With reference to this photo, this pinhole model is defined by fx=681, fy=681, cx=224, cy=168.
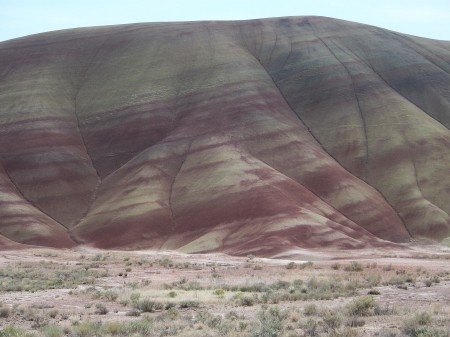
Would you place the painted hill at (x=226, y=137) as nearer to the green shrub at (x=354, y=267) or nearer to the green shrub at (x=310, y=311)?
the green shrub at (x=354, y=267)

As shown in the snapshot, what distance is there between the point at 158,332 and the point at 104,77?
9793 centimetres

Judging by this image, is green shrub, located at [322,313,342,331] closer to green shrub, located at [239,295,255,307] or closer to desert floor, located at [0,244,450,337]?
desert floor, located at [0,244,450,337]

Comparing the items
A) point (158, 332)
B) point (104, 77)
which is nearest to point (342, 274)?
point (158, 332)

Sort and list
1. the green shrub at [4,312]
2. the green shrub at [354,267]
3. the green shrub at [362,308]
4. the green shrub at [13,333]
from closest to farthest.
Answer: the green shrub at [13,333] < the green shrub at [362,308] < the green shrub at [4,312] < the green shrub at [354,267]

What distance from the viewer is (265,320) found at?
19891 millimetres

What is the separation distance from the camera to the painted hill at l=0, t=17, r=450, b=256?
79812mm

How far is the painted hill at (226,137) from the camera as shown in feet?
262

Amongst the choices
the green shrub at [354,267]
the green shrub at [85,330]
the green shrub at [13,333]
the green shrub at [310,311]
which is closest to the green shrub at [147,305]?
the green shrub at [85,330]

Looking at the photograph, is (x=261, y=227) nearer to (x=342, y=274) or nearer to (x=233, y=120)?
(x=233, y=120)

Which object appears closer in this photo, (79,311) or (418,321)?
(418,321)

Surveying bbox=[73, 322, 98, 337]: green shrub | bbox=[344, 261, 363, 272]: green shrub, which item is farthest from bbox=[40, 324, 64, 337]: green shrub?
bbox=[344, 261, 363, 272]: green shrub

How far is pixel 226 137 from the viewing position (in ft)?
307

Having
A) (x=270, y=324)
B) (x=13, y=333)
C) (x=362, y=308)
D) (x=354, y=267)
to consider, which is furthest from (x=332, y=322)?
(x=354, y=267)

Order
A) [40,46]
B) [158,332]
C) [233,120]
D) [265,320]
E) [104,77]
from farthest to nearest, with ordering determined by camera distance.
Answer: [40,46]
[104,77]
[233,120]
[265,320]
[158,332]
